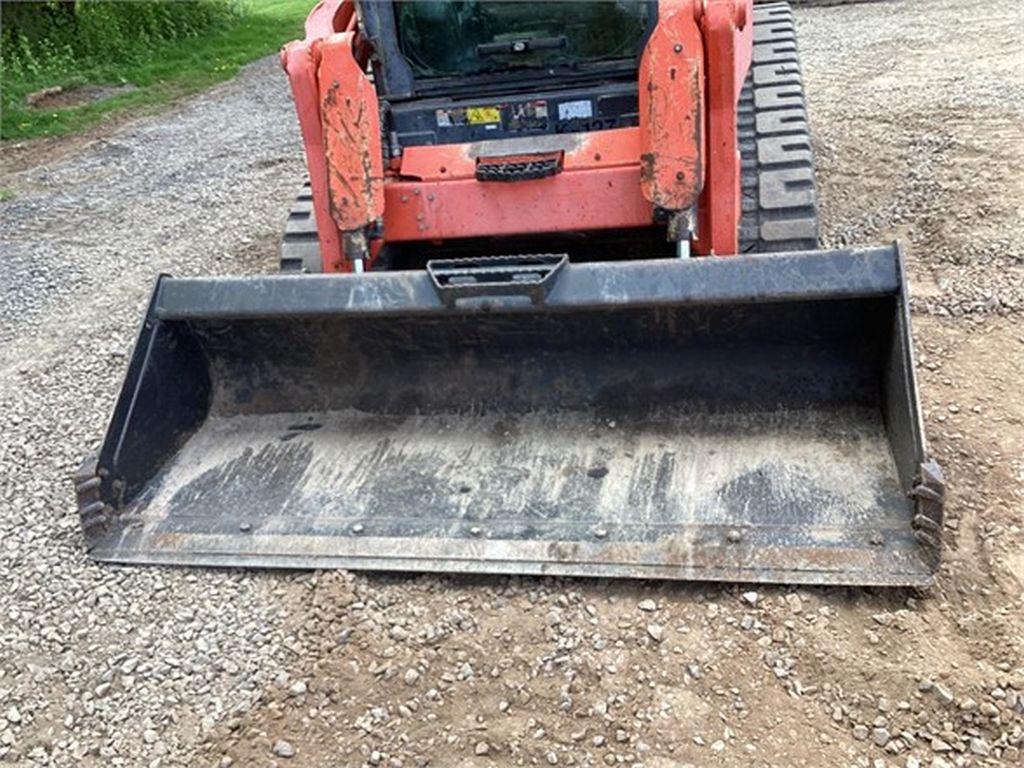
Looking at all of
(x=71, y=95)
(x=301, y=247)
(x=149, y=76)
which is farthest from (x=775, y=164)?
(x=149, y=76)

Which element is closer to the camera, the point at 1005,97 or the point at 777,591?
the point at 777,591

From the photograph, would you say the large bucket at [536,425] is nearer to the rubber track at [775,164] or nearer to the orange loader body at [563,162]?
the orange loader body at [563,162]

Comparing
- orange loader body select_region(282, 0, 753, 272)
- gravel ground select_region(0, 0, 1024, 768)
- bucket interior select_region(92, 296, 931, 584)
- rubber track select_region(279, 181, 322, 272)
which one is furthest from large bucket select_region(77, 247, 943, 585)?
rubber track select_region(279, 181, 322, 272)

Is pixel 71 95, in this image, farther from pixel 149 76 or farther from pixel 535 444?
pixel 535 444

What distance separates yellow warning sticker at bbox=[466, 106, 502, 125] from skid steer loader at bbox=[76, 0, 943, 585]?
0.01 meters

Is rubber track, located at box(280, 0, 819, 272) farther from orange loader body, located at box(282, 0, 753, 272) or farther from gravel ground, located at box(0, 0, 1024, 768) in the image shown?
gravel ground, located at box(0, 0, 1024, 768)

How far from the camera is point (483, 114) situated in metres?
4.02

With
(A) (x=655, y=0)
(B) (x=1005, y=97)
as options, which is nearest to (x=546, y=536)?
(A) (x=655, y=0)

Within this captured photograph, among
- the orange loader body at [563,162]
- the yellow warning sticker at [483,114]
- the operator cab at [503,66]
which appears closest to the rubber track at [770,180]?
the orange loader body at [563,162]

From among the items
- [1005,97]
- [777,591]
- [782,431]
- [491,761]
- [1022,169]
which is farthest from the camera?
[1005,97]

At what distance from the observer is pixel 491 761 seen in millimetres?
2504

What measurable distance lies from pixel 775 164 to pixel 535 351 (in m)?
1.52

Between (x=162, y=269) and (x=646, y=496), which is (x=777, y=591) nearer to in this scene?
(x=646, y=496)

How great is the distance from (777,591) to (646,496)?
50 cm
